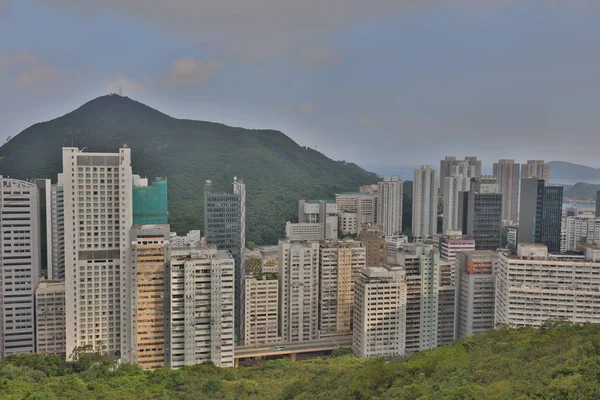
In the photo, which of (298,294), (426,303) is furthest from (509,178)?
(298,294)

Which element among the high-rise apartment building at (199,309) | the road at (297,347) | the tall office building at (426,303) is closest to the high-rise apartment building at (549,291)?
the tall office building at (426,303)

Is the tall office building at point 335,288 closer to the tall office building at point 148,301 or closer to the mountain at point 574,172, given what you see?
the tall office building at point 148,301

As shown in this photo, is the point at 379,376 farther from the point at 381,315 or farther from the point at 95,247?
the point at 95,247

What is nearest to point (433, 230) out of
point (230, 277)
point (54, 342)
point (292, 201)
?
point (292, 201)

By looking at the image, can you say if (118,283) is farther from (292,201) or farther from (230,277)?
(292,201)

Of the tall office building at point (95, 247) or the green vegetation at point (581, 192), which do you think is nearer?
the tall office building at point (95, 247)

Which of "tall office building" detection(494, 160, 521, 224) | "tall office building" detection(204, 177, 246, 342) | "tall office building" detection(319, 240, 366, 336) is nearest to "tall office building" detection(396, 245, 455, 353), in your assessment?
"tall office building" detection(319, 240, 366, 336)
